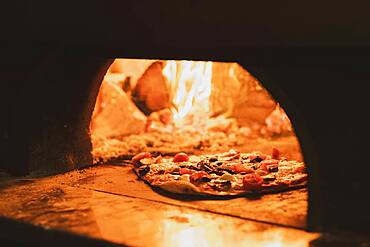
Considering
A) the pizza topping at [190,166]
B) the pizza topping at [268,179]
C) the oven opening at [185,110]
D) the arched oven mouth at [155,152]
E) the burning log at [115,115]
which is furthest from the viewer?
the burning log at [115,115]

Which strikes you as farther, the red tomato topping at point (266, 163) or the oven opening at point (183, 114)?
the oven opening at point (183, 114)

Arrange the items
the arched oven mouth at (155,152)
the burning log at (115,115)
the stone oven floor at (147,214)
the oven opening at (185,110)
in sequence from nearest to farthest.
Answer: the stone oven floor at (147,214) < the arched oven mouth at (155,152) < the oven opening at (185,110) < the burning log at (115,115)

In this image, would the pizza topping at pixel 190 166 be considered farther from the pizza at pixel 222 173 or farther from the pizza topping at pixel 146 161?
the pizza topping at pixel 146 161

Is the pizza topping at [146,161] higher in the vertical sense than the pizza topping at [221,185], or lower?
higher

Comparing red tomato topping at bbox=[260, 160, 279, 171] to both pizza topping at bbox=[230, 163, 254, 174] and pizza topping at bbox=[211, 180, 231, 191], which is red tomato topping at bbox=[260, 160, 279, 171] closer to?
pizza topping at bbox=[230, 163, 254, 174]

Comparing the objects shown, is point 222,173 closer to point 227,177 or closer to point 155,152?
point 227,177

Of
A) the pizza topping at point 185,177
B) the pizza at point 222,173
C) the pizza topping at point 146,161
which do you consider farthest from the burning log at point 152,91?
the pizza topping at point 185,177

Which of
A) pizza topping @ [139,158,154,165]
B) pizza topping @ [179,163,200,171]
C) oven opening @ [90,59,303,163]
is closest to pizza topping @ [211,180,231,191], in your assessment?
pizza topping @ [179,163,200,171]
